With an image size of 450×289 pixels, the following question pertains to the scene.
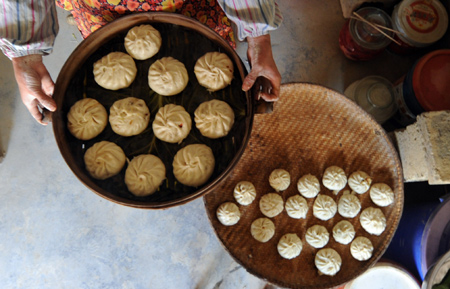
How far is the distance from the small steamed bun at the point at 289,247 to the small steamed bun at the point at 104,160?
105 centimetres

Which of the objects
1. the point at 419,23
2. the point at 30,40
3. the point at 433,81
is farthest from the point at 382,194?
the point at 30,40

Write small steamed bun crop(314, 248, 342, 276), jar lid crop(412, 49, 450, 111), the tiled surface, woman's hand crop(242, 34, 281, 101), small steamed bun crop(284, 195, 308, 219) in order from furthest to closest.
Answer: the tiled surface, jar lid crop(412, 49, 450, 111), small steamed bun crop(284, 195, 308, 219), small steamed bun crop(314, 248, 342, 276), woman's hand crop(242, 34, 281, 101)

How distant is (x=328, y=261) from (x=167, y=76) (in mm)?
1364

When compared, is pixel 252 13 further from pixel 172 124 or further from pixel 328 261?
pixel 328 261

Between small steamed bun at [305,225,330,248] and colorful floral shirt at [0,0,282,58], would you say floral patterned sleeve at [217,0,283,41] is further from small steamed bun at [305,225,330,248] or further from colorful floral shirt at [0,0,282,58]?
small steamed bun at [305,225,330,248]

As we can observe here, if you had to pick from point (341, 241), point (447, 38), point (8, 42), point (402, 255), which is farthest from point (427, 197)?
point (8, 42)

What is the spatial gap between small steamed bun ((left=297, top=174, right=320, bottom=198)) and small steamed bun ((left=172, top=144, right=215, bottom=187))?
81 cm

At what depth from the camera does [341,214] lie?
1.98 metres

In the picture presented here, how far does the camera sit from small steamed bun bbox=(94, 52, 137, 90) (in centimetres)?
139

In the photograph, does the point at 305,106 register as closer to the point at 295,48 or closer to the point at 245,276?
the point at 295,48

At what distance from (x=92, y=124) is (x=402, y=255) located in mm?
2058

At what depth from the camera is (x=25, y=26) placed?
129 cm

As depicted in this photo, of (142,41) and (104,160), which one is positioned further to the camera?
(142,41)

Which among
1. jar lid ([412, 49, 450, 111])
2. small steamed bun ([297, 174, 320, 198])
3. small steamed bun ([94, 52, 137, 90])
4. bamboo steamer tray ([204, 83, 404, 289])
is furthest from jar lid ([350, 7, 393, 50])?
small steamed bun ([94, 52, 137, 90])
